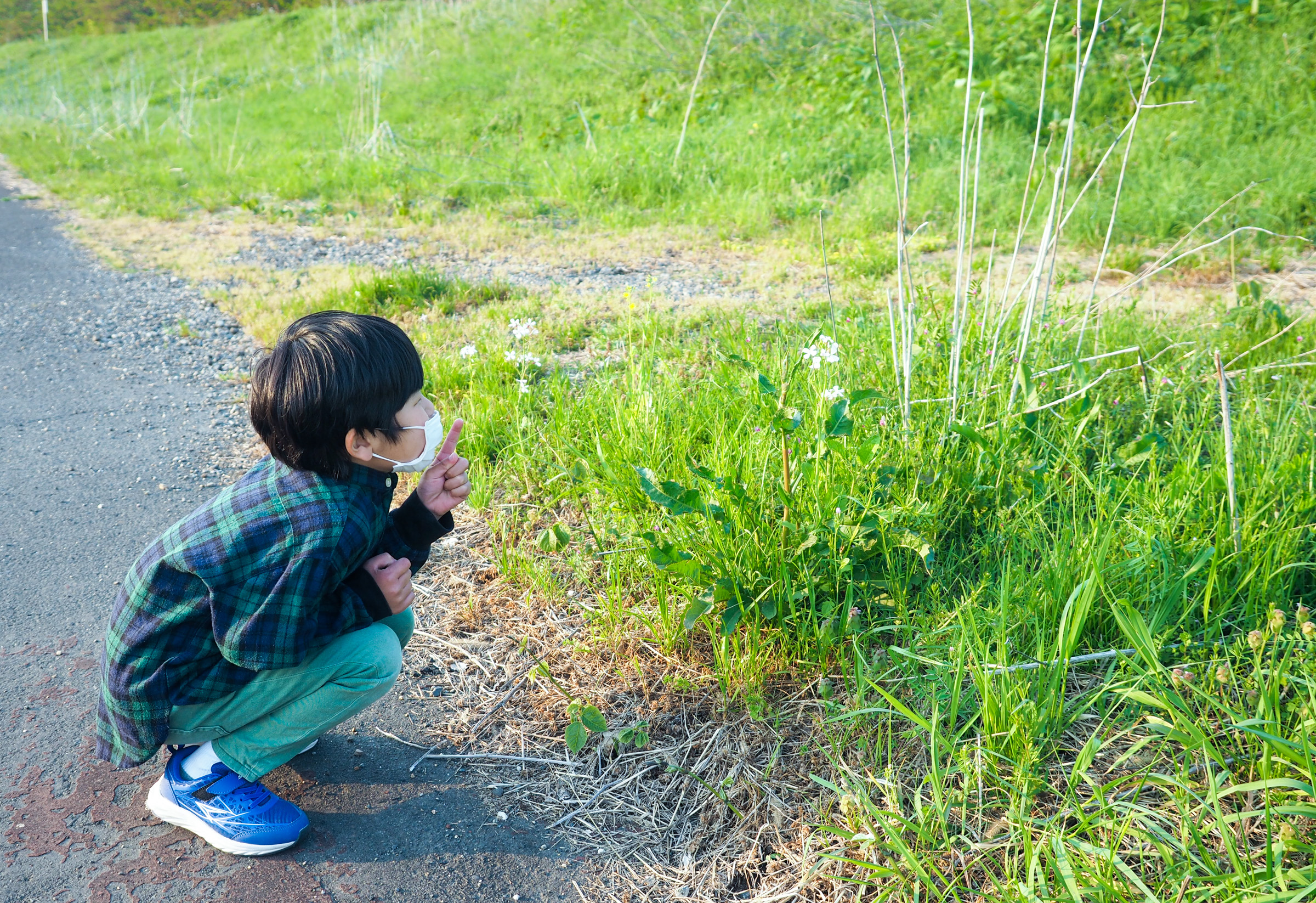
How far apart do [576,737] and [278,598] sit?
78 centimetres

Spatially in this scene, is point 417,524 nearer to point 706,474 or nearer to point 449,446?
point 449,446

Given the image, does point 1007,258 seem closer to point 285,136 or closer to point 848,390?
point 848,390

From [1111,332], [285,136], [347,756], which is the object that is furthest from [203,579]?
[285,136]

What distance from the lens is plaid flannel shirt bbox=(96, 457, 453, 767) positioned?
5.76 ft

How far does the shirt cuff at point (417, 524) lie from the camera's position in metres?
2.06

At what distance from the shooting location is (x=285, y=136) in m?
11.6

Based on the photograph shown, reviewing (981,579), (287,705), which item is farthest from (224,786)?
(981,579)

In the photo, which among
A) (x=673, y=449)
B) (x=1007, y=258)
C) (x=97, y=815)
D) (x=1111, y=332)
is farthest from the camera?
(x=1007, y=258)

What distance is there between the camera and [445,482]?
6.77 feet

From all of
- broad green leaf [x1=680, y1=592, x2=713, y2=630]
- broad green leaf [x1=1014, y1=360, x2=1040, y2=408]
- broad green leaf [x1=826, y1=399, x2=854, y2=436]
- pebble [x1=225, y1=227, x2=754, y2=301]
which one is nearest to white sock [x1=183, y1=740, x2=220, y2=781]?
broad green leaf [x1=680, y1=592, x2=713, y2=630]

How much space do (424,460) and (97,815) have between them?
44.3 inches

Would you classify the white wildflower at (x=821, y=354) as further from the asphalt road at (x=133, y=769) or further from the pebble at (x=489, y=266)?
the pebble at (x=489, y=266)

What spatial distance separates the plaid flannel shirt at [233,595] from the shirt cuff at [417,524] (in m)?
0.15

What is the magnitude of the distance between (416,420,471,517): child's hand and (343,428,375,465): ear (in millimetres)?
181
